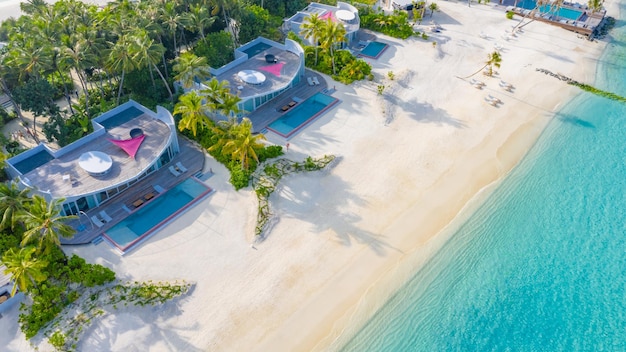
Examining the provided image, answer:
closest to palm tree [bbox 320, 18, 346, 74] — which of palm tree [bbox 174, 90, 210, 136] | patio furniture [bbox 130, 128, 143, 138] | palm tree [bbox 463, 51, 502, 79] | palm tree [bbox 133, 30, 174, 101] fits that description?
palm tree [bbox 463, 51, 502, 79]

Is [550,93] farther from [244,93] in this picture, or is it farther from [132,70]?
[132,70]

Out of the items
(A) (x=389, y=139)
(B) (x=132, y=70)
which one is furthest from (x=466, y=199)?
(B) (x=132, y=70)

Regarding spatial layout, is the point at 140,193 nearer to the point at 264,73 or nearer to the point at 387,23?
the point at 264,73

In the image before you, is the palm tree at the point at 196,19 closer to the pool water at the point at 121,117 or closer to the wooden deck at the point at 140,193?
the pool water at the point at 121,117

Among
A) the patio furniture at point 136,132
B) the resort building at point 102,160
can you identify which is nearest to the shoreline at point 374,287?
the resort building at point 102,160

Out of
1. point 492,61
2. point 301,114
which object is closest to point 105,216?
point 301,114

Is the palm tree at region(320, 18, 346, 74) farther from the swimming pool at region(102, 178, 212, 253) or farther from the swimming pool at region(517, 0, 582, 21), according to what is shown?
the swimming pool at region(517, 0, 582, 21)
